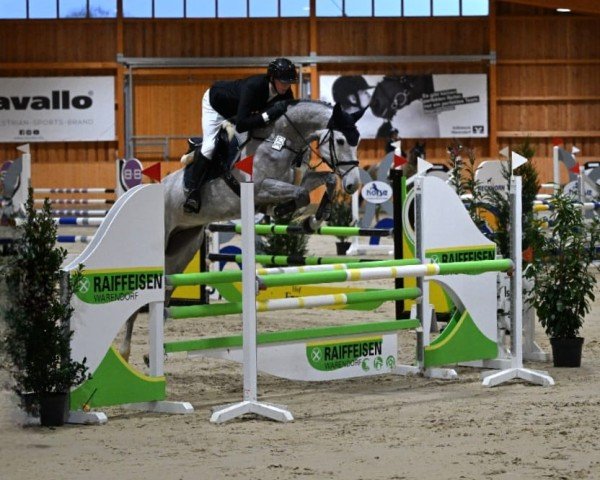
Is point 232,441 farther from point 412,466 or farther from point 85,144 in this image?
point 85,144

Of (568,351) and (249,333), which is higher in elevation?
(249,333)

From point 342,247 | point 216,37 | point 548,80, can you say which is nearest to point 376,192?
point 342,247

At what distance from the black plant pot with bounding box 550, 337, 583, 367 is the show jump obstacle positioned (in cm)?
51

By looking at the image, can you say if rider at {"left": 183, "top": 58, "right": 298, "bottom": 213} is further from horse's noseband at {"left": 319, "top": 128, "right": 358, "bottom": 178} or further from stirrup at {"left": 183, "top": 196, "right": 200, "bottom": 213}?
horse's noseband at {"left": 319, "top": 128, "right": 358, "bottom": 178}

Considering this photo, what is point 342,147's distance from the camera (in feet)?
19.6

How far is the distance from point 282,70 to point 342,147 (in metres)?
0.50

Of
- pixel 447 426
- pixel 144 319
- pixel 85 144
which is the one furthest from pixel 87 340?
pixel 85 144

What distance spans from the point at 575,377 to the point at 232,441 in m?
2.20

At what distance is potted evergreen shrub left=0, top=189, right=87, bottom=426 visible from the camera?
4.30m

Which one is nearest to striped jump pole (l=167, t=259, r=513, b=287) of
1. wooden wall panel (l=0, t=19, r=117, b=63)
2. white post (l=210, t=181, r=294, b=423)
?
white post (l=210, t=181, r=294, b=423)

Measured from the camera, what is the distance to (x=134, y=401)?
181 inches

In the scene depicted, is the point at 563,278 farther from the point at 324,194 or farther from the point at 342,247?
the point at 342,247

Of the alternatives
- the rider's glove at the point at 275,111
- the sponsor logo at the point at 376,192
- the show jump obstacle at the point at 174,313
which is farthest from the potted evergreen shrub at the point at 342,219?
the show jump obstacle at the point at 174,313

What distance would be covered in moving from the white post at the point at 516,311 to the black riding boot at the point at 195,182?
1721mm
